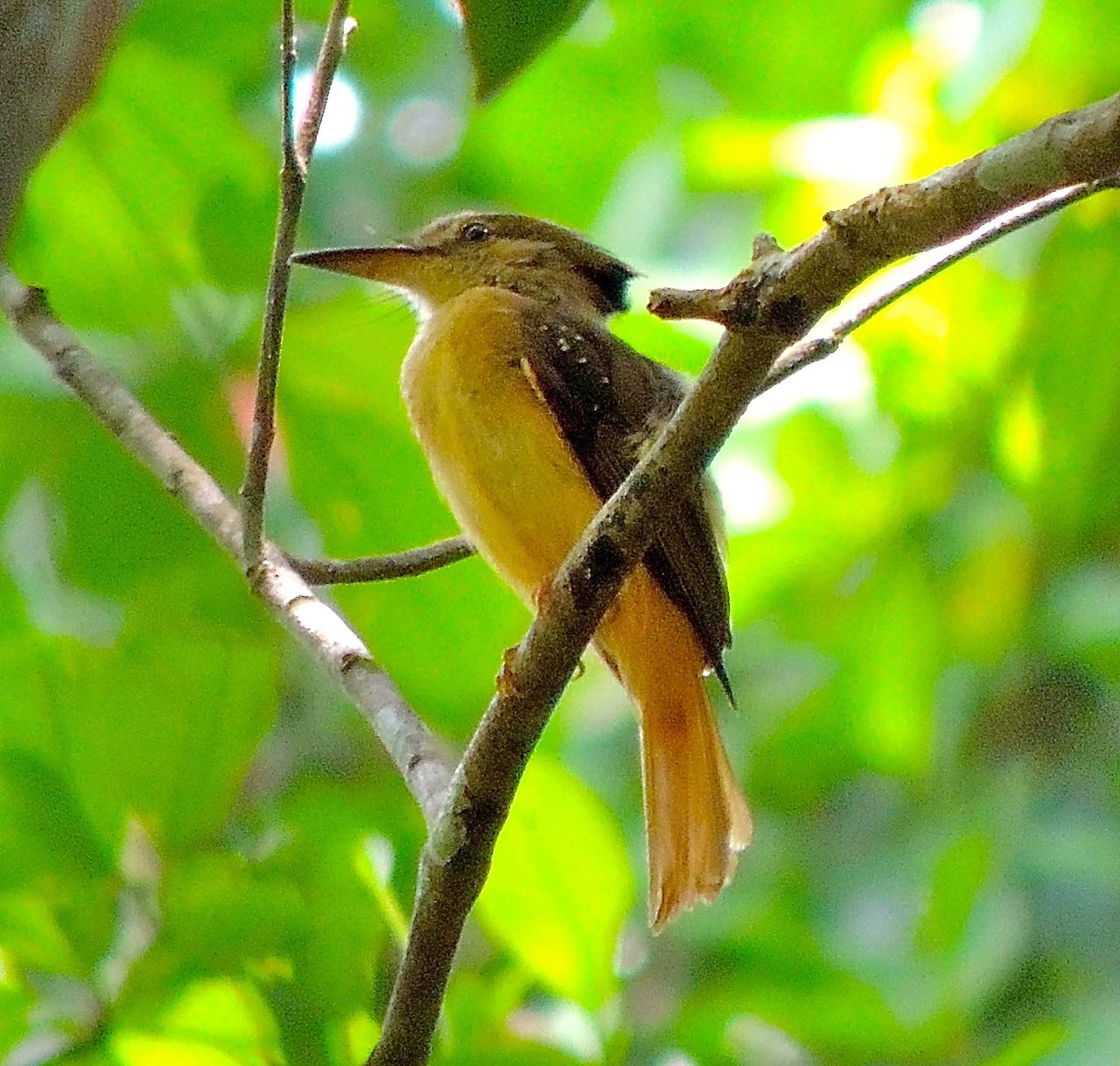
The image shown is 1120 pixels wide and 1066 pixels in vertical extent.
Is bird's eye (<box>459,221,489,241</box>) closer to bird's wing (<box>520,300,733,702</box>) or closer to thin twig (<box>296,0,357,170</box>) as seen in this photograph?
bird's wing (<box>520,300,733,702</box>)

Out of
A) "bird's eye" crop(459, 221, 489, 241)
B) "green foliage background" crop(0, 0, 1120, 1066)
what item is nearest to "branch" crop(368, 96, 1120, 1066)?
"green foliage background" crop(0, 0, 1120, 1066)

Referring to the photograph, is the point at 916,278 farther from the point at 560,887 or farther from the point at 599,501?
the point at 560,887

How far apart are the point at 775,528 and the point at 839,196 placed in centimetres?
83

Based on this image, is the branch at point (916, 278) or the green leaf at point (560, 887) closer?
the branch at point (916, 278)

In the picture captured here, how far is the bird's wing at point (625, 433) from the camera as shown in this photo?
2.84 m

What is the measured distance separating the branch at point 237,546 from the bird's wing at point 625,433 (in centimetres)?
48

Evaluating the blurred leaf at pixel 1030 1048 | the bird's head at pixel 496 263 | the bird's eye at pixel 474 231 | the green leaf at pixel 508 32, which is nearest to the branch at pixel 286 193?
the green leaf at pixel 508 32

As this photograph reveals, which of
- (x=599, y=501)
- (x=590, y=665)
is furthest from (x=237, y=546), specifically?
(x=590, y=665)

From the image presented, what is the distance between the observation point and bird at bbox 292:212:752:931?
2879 mm

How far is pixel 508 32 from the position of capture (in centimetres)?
176

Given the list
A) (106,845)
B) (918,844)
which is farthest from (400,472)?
(918,844)

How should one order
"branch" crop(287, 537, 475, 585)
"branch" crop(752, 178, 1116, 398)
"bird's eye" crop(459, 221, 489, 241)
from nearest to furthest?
1. "branch" crop(752, 178, 1116, 398)
2. "branch" crop(287, 537, 475, 585)
3. "bird's eye" crop(459, 221, 489, 241)

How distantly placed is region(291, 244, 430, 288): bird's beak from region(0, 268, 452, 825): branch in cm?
67

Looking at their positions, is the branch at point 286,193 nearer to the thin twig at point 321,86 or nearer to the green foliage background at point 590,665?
the thin twig at point 321,86
